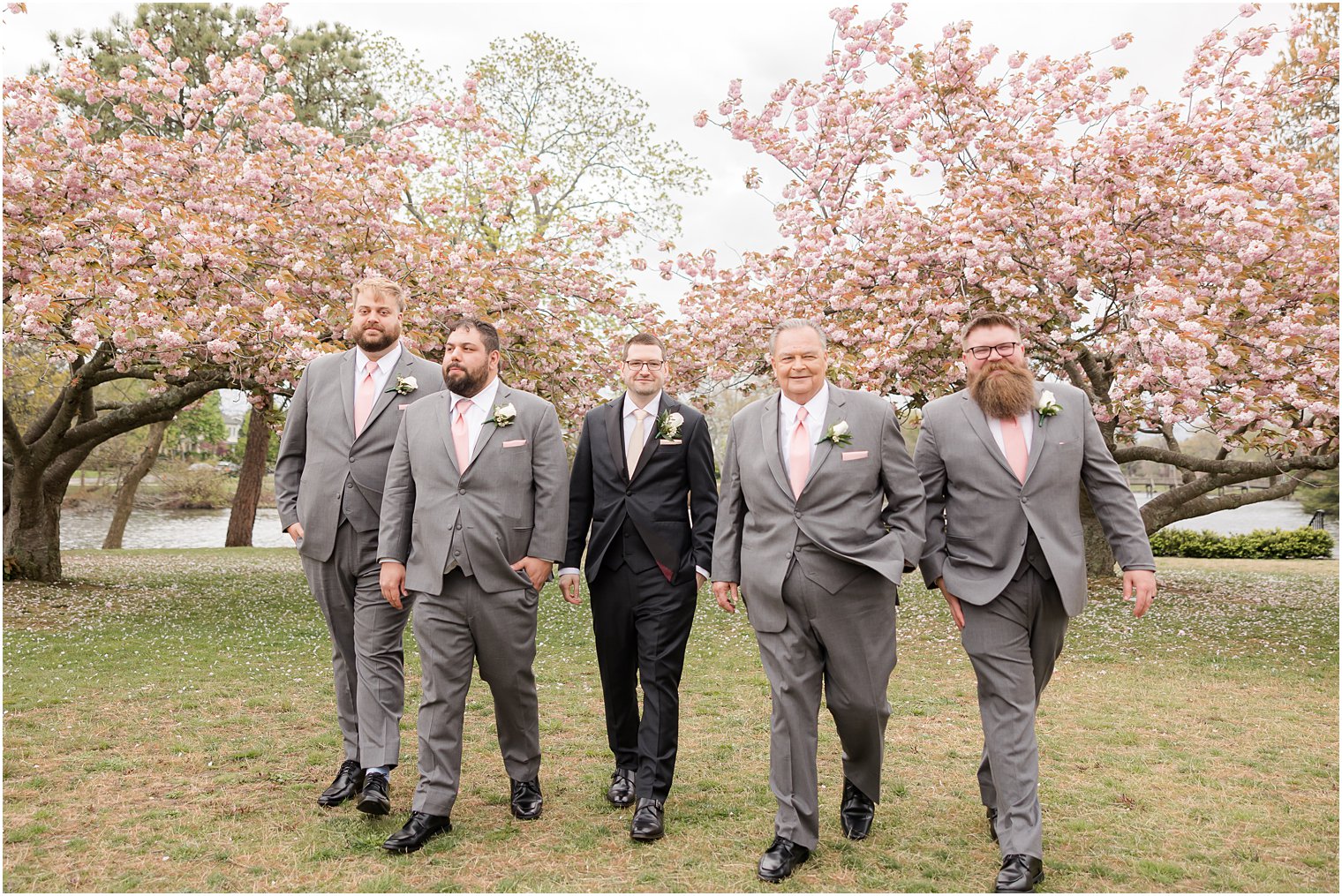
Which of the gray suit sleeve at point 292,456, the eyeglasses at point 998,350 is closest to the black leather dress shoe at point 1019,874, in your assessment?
the eyeglasses at point 998,350

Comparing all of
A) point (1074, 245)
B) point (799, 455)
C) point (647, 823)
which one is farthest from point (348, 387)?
point (1074, 245)

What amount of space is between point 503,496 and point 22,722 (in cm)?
425

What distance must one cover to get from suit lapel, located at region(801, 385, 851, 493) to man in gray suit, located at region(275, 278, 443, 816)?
198 centimetres

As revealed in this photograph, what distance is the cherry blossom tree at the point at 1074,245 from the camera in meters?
8.82

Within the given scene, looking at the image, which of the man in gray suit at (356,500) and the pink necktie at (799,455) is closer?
the pink necktie at (799,455)

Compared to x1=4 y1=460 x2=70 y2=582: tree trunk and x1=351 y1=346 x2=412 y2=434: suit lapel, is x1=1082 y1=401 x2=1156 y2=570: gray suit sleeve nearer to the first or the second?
x1=351 y1=346 x2=412 y2=434: suit lapel

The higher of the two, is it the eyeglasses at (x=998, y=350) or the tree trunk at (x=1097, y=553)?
the eyeglasses at (x=998, y=350)

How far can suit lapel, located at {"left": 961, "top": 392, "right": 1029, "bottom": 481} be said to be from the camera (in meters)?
3.91

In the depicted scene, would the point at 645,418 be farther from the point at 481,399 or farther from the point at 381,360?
the point at 381,360

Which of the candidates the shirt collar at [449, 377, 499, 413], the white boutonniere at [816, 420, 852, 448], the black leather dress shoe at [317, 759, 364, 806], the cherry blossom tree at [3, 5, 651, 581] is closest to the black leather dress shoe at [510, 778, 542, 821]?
the black leather dress shoe at [317, 759, 364, 806]

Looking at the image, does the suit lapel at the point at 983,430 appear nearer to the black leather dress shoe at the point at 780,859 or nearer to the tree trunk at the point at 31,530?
the black leather dress shoe at the point at 780,859

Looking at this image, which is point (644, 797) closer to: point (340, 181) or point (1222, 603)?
point (340, 181)

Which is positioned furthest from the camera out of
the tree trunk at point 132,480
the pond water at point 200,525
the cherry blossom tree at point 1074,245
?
the pond water at point 200,525

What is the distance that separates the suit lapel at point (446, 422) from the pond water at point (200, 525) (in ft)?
82.9
